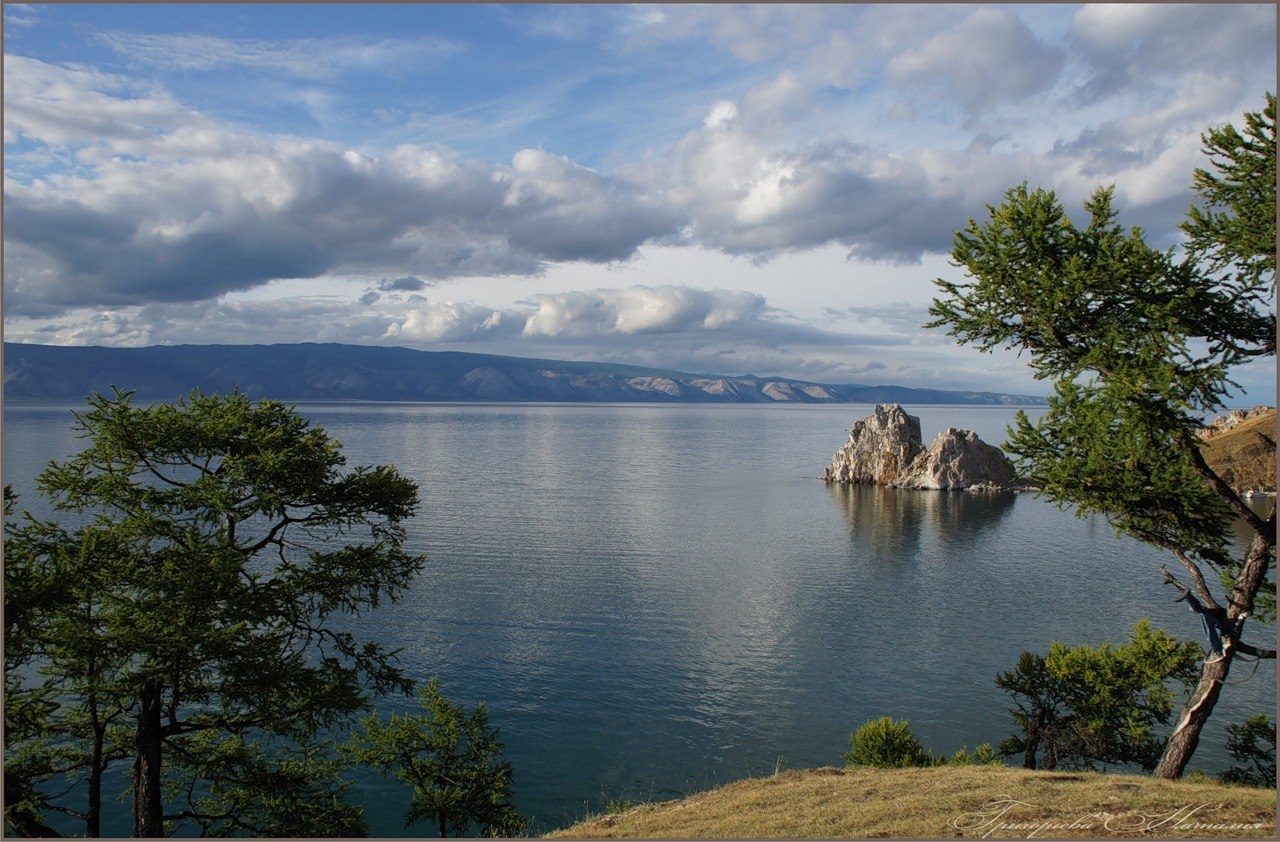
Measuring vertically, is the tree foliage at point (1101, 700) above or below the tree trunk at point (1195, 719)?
below

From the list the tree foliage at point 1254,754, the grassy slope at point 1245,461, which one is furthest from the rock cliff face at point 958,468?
the tree foliage at point 1254,754

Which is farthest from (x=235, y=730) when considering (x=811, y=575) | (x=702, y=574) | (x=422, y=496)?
(x=422, y=496)

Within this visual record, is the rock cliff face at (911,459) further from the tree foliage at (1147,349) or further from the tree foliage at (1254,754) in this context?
the tree foliage at (1147,349)

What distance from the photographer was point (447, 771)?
30.4 meters

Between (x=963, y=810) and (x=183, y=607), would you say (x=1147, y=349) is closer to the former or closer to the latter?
(x=963, y=810)

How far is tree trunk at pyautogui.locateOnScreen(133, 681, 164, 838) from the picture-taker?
78.2ft

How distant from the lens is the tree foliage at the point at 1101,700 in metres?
33.1

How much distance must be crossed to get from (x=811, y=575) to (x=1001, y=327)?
51244mm

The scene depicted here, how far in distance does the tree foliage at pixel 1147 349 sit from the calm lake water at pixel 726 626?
779 inches

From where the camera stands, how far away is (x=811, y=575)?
239ft

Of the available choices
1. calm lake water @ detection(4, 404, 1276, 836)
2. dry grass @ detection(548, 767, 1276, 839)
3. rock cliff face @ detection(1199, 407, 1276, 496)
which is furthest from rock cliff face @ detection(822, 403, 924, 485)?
dry grass @ detection(548, 767, 1276, 839)

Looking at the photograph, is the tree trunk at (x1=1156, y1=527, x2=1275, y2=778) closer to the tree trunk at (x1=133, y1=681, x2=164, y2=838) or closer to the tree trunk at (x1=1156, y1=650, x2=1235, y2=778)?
the tree trunk at (x1=1156, y1=650, x2=1235, y2=778)

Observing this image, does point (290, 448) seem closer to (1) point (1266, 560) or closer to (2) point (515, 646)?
(2) point (515, 646)

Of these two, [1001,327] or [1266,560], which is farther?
[1001,327]
